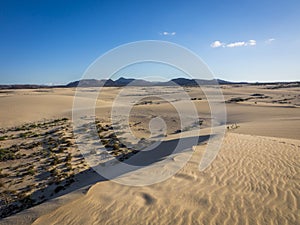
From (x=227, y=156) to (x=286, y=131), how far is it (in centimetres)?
909

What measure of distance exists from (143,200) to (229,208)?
7.00ft

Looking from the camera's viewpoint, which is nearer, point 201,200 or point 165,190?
point 201,200

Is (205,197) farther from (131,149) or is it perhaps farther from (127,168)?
(131,149)

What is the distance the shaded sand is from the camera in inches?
203

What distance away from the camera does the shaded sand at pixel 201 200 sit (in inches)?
203

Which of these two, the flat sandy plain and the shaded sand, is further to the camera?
the flat sandy plain

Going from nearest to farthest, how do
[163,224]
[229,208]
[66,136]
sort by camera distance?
[163,224] < [229,208] < [66,136]

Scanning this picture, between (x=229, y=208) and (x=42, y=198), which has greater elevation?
(x=229, y=208)

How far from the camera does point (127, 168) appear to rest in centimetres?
916

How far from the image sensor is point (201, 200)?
5.81m

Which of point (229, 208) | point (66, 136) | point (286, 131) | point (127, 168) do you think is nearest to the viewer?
point (229, 208)

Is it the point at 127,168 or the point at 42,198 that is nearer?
the point at 42,198

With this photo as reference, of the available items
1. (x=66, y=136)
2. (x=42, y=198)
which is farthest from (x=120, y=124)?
(x=42, y=198)

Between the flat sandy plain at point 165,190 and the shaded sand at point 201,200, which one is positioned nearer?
the shaded sand at point 201,200
